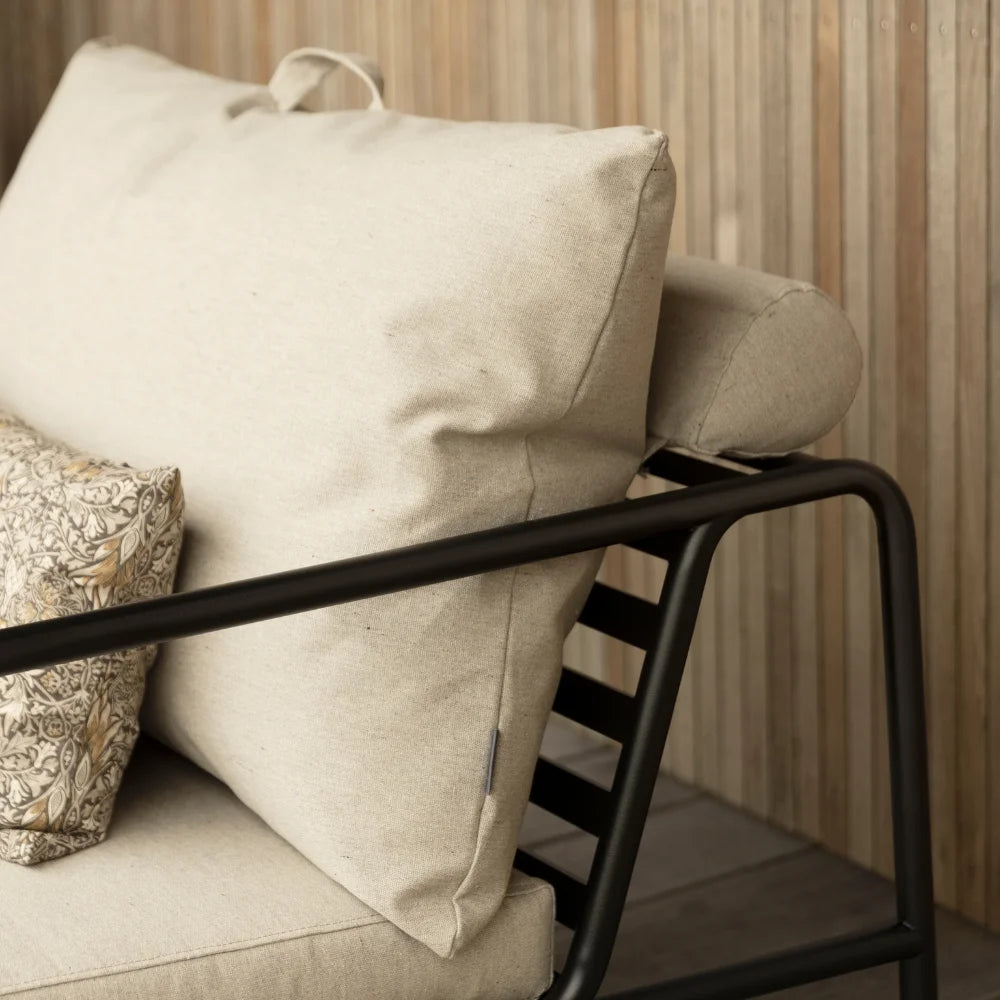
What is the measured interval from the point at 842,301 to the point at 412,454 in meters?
0.93

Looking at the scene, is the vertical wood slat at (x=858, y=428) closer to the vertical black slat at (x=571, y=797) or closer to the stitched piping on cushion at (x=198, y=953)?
the vertical black slat at (x=571, y=797)

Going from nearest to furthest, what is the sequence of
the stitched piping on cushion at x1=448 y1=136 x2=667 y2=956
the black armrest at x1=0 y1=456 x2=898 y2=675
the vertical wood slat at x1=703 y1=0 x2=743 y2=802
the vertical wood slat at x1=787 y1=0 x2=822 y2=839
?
the black armrest at x1=0 y1=456 x2=898 y2=675 → the stitched piping on cushion at x1=448 y1=136 x2=667 y2=956 → the vertical wood slat at x1=787 y1=0 x2=822 y2=839 → the vertical wood slat at x1=703 y1=0 x2=743 y2=802

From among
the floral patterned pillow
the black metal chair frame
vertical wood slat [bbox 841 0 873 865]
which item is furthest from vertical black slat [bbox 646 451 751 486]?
vertical wood slat [bbox 841 0 873 865]

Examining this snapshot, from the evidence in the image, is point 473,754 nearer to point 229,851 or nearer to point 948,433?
point 229,851

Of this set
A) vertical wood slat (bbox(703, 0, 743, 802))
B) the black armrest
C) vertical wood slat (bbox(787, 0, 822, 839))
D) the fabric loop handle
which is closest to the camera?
the black armrest

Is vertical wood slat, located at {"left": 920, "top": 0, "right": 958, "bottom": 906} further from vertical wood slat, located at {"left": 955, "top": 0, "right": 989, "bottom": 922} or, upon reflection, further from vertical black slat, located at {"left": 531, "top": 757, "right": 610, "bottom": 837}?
vertical black slat, located at {"left": 531, "top": 757, "right": 610, "bottom": 837}

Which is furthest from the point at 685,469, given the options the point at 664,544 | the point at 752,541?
the point at 752,541

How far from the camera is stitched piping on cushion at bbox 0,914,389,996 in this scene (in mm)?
892

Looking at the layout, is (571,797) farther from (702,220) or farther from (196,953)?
(702,220)

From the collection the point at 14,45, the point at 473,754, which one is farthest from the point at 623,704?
the point at 14,45

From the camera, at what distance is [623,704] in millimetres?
1096

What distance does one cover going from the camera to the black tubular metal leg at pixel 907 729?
42.5 inches

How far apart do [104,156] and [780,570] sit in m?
0.98

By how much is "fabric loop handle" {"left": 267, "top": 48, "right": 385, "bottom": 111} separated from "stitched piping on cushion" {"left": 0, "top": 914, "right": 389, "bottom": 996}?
748 mm
